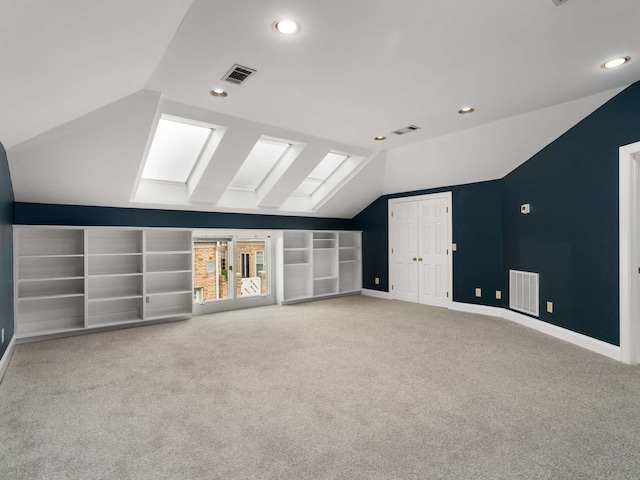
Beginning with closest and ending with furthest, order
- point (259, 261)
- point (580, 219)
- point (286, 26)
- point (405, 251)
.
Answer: point (286, 26), point (580, 219), point (259, 261), point (405, 251)

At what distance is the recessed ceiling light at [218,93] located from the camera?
11.3ft

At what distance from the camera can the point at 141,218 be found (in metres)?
5.49

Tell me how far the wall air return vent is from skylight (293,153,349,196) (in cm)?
331

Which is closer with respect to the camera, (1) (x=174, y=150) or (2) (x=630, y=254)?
(2) (x=630, y=254)

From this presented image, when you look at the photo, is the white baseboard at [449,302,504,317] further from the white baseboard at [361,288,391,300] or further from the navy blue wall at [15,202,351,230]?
the navy blue wall at [15,202,351,230]

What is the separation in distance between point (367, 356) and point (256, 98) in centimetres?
291

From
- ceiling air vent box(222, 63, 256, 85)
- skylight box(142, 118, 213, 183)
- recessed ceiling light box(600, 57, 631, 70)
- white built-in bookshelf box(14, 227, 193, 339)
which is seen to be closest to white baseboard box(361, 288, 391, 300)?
white built-in bookshelf box(14, 227, 193, 339)

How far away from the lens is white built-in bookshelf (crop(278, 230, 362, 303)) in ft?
23.2

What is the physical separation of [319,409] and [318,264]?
199 inches

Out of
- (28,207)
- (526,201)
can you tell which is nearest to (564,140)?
(526,201)

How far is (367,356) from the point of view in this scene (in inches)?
150

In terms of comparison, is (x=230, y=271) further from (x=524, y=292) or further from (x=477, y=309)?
(x=524, y=292)

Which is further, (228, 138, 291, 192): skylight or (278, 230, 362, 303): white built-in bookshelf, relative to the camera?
(278, 230, 362, 303): white built-in bookshelf

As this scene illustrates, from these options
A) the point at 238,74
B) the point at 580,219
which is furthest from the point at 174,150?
the point at 580,219
